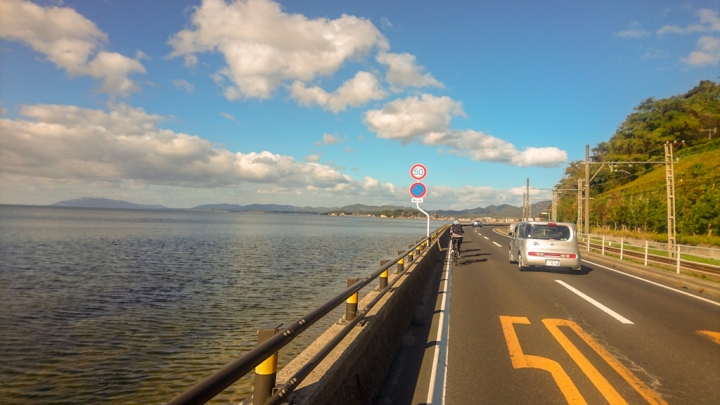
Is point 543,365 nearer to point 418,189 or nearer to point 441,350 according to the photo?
point 441,350

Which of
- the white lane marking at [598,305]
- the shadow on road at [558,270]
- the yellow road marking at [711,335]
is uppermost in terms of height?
the yellow road marking at [711,335]

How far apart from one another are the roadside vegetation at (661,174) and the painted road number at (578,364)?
19078 mm

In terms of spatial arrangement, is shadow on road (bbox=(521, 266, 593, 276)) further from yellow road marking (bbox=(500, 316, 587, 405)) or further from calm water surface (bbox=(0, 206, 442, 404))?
yellow road marking (bbox=(500, 316, 587, 405))

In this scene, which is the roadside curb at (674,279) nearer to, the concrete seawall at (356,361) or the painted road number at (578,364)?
the painted road number at (578,364)

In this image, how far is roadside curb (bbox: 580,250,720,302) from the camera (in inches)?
463

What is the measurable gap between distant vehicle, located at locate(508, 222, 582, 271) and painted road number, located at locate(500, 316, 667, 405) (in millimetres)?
7711

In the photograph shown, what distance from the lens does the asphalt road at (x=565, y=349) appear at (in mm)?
4645

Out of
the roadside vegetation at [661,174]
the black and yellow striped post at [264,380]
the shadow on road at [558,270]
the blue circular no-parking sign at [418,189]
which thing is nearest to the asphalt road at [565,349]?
the black and yellow striped post at [264,380]

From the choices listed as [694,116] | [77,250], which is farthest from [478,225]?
[77,250]

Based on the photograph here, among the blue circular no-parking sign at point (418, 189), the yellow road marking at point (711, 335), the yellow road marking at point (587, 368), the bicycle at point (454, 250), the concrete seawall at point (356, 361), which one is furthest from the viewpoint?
the bicycle at point (454, 250)

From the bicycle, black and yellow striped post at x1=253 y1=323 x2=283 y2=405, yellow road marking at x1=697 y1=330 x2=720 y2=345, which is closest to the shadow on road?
Result: the bicycle

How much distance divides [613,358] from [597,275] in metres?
11.0

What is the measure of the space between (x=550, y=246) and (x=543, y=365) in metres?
10.4

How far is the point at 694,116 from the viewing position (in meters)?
80.2
